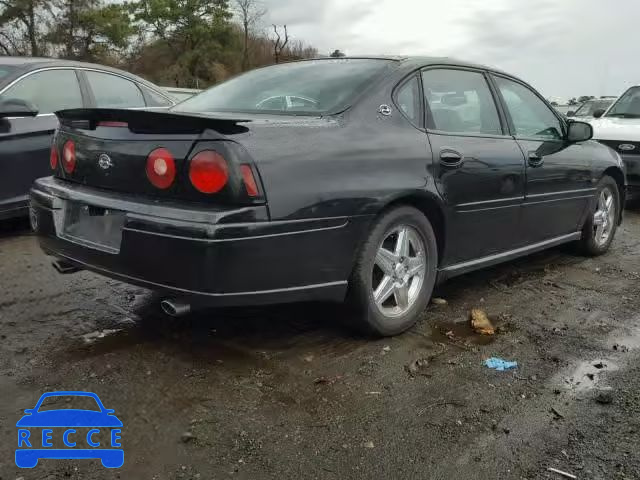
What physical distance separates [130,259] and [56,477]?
96cm

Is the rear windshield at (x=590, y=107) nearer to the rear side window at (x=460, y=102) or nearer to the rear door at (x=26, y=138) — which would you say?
the rear side window at (x=460, y=102)

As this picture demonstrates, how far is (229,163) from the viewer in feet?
8.15

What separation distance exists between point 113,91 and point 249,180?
13.4ft

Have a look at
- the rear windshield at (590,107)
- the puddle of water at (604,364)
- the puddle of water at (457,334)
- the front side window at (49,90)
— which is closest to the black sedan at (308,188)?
the puddle of water at (457,334)

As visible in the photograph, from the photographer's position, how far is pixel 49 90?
543 centimetres

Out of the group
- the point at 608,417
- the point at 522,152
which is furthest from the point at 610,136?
the point at 608,417

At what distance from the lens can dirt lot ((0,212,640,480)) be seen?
7.09 ft

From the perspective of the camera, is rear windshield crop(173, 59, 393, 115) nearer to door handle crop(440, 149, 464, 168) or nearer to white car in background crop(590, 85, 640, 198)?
door handle crop(440, 149, 464, 168)

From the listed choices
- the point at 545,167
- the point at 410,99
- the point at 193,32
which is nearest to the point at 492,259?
the point at 545,167

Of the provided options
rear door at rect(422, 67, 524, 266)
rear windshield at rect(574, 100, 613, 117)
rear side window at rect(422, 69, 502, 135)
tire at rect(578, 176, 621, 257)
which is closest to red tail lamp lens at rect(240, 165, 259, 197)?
rear door at rect(422, 67, 524, 266)

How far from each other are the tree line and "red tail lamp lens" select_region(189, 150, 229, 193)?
126 feet

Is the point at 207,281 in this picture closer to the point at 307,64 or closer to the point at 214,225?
the point at 214,225

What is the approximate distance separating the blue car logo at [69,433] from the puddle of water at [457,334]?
5.82ft

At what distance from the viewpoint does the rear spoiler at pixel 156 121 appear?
99.7 inches
